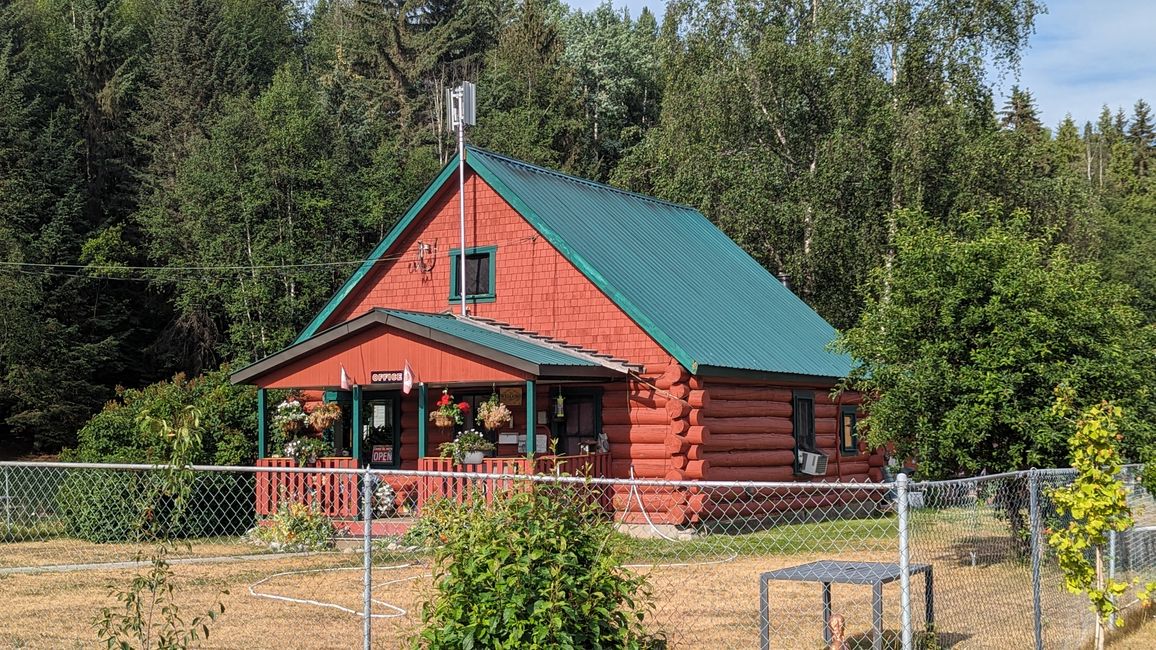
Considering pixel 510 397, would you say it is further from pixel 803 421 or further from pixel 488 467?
pixel 803 421

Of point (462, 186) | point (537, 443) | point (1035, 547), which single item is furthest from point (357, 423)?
point (1035, 547)

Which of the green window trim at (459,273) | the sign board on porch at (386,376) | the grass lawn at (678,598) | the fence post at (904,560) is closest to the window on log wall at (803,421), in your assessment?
the grass lawn at (678,598)

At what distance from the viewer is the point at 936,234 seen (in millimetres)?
16656

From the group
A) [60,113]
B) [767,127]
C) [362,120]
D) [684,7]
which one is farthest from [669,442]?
[362,120]

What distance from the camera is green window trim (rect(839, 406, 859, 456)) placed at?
2641cm

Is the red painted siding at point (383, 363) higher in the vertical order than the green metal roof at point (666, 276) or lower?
lower

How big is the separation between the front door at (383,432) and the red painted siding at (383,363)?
8.64ft

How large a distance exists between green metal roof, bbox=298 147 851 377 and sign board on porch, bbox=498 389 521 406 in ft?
8.28

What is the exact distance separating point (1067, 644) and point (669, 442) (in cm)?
1046

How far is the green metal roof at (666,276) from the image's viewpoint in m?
21.1

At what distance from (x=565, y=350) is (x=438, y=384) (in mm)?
2403

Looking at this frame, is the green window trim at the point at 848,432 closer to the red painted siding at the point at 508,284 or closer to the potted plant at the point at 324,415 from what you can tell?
the red painted siding at the point at 508,284

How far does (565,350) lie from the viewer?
2108 centimetres

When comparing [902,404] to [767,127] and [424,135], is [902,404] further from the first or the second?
[424,135]
